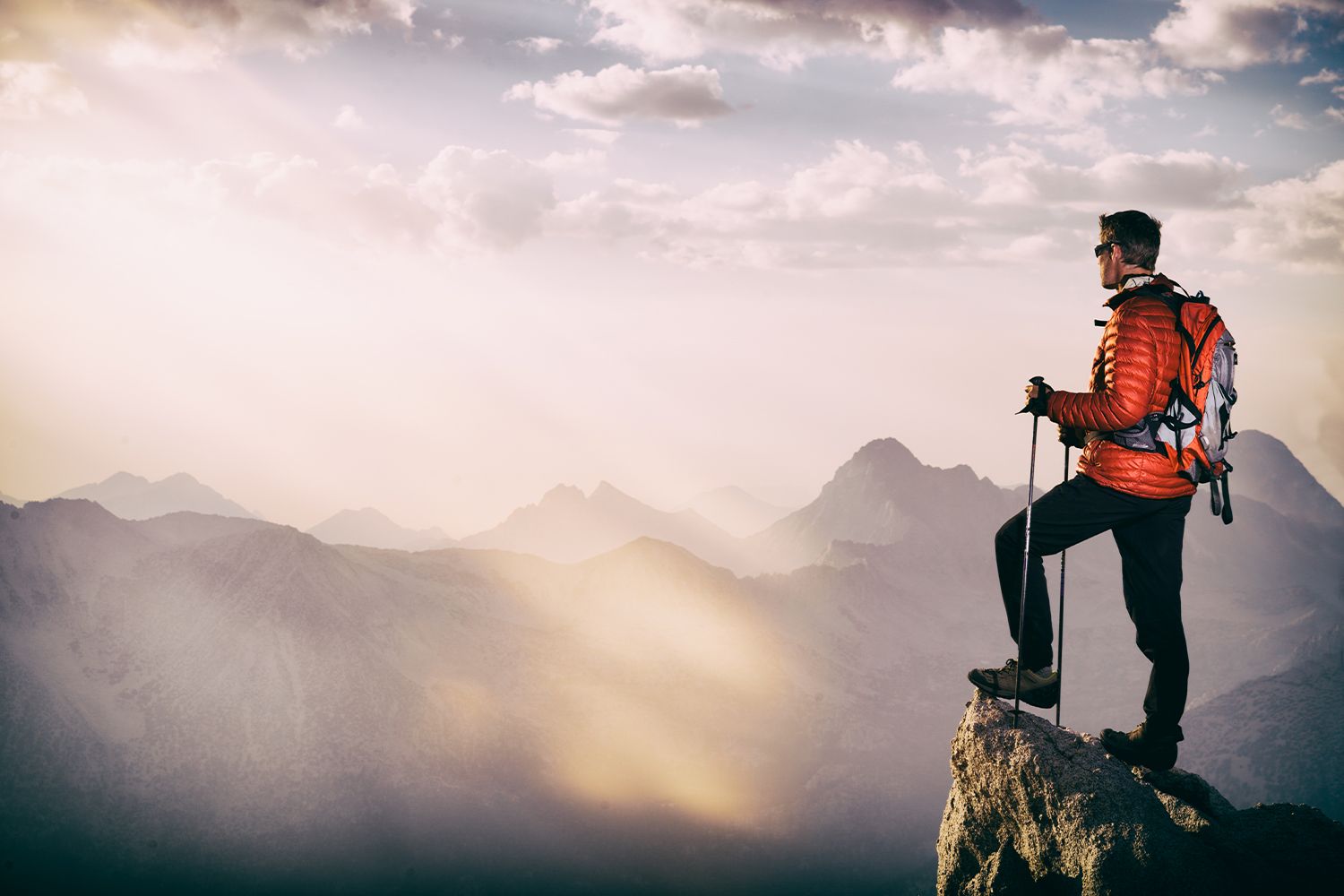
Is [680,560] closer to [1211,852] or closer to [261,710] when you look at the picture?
[261,710]

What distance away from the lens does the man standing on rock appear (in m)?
6.77

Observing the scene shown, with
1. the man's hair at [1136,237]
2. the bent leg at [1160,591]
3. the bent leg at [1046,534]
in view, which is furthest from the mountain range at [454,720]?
the man's hair at [1136,237]

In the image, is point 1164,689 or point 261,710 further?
point 261,710

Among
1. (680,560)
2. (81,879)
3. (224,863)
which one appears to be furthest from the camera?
(680,560)

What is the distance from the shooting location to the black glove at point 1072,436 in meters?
7.58

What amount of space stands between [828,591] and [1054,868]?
134 meters

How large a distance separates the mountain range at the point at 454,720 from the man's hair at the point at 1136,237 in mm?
77886

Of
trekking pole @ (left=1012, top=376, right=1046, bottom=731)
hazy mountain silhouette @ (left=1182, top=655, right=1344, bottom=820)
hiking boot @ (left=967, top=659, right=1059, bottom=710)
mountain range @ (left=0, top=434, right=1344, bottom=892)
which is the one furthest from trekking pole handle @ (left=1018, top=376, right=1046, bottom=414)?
hazy mountain silhouette @ (left=1182, top=655, right=1344, bottom=820)

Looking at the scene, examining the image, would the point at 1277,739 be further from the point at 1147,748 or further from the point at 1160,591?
the point at 1160,591

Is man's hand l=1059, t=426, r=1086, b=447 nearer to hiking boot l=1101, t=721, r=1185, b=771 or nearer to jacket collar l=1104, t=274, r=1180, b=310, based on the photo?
jacket collar l=1104, t=274, r=1180, b=310

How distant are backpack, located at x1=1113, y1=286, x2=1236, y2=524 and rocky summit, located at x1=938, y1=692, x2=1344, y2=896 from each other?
3.05m

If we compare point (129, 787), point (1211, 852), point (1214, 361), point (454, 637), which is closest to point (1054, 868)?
point (1211, 852)

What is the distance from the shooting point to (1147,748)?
302 inches

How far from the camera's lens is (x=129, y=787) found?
240ft
